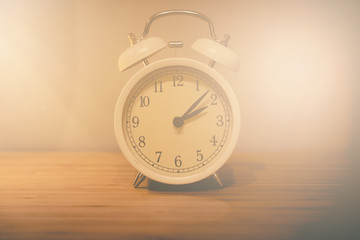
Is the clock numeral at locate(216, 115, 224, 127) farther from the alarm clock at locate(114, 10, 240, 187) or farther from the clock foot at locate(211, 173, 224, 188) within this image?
the clock foot at locate(211, 173, 224, 188)

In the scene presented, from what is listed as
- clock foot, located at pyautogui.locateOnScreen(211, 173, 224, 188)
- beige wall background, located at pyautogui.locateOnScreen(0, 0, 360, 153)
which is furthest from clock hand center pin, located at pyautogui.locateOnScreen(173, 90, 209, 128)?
beige wall background, located at pyautogui.locateOnScreen(0, 0, 360, 153)

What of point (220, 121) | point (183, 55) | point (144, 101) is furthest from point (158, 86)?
point (183, 55)

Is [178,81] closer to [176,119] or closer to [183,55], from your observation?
[176,119]

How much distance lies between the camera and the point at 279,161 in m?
0.98

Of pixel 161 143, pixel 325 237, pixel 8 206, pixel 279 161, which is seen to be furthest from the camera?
pixel 279 161

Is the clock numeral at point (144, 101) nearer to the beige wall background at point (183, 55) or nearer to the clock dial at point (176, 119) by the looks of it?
the clock dial at point (176, 119)

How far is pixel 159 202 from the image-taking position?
0.64m

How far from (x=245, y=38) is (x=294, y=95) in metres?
0.27

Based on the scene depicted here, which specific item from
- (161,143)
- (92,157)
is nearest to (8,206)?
(161,143)

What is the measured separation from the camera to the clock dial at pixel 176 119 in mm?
713

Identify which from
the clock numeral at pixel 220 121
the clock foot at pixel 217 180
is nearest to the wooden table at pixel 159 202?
the clock foot at pixel 217 180

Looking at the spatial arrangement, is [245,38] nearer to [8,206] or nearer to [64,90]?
[64,90]

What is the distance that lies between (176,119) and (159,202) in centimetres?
19

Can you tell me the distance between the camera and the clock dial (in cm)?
71
